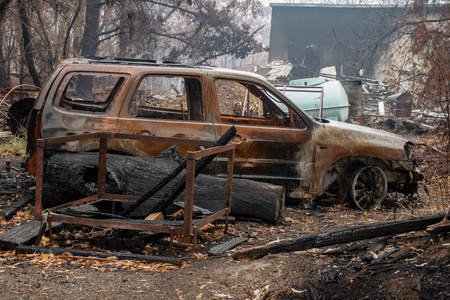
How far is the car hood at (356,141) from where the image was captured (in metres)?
7.14

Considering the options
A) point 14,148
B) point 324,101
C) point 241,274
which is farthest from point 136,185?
point 324,101

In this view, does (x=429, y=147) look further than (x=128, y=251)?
Yes

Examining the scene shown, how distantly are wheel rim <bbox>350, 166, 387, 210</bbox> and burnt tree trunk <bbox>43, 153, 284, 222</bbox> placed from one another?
1652mm

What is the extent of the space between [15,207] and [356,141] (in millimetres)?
4687

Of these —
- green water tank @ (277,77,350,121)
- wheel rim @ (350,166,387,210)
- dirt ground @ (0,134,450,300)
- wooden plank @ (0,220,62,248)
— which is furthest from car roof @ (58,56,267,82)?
green water tank @ (277,77,350,121)

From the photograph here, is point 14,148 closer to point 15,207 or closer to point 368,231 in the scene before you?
point 15,207

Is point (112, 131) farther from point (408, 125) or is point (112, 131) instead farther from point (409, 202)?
point (408, 125)

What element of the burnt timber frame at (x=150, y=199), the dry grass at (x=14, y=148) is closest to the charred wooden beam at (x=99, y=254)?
the burnt timber frame at (x=150, y=199)

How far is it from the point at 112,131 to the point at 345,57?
2954 cm

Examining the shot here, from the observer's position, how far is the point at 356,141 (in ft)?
23.9

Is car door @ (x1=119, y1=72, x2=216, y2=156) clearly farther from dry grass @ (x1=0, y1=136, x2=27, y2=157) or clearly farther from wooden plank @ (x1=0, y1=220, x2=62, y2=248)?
dry grass @ (x1=0, y1=136, x2=27, y2=157)

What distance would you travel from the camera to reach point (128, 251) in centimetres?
526

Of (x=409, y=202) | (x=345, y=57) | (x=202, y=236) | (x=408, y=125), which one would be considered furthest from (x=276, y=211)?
(x=345, y=57)

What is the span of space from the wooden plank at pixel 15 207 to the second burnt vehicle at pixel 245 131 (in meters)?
0.57
